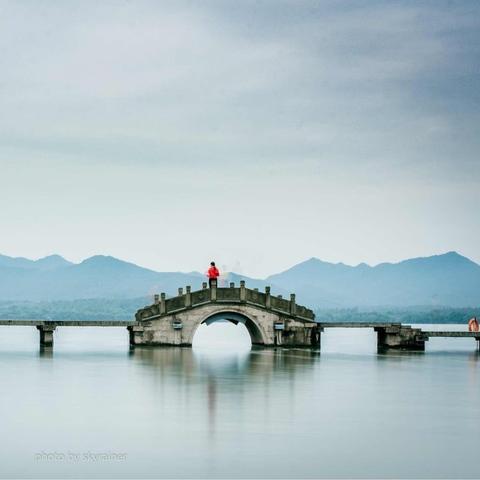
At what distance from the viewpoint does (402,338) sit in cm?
7338

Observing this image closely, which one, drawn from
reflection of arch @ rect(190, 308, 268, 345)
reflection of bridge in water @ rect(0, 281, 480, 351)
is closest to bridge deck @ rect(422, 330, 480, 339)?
reflection of bridge in water @ rect(0, 281, 480, 351)

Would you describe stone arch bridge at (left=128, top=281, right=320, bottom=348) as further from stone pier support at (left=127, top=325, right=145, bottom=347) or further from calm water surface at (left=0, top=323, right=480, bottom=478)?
calm water surface at (left=0, top=323, right=480, bottom=478)

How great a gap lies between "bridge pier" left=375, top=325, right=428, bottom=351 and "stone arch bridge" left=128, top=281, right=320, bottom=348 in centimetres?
656

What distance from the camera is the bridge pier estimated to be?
237 ft

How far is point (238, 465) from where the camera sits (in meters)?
28.2

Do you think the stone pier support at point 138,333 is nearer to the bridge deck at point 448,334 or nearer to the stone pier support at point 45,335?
the stone pier support at point 45,335

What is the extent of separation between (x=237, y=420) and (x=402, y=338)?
128 ft

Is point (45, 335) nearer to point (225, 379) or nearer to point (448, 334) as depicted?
point (448, 334)

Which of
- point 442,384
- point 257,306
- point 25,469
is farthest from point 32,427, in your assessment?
point 257,306

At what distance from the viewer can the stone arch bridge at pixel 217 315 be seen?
66.8 m

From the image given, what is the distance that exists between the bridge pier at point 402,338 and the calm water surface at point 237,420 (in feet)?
38.8

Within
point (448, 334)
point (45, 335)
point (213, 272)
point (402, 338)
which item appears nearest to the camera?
point (213, 272)

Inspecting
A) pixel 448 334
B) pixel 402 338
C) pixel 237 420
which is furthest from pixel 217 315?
pixel 237 420

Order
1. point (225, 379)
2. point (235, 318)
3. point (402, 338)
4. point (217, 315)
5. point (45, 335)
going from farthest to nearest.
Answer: point (45, 335) < point (402, 338) < point (235, 318) < point (217, 315) < point (225, 379)
